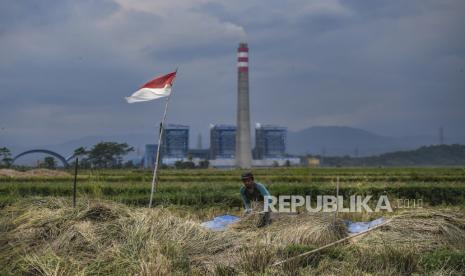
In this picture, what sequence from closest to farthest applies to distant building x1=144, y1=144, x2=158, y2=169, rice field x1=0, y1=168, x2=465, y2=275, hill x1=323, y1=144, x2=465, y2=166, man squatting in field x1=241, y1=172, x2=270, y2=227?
rice field x1=0, y1=168, x2=465, y2=275 < man squatting in field x1=241, y1=172, x2=270, y2=227 < distant building x1=144, y1=144, x2=158, y2=169 < hill x1=323, y1=144, x2=465, y2=166

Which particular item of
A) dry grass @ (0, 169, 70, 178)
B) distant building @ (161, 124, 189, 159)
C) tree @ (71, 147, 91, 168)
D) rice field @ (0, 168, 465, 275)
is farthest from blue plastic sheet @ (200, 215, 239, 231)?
distant building @ (161, 124, 189, 159)

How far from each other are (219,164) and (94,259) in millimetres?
104144

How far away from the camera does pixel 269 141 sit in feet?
446

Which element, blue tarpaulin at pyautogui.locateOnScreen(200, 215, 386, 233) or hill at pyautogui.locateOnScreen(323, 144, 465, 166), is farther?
hill at pyautogui.locateOnScreen(323, 144, 465, 166)

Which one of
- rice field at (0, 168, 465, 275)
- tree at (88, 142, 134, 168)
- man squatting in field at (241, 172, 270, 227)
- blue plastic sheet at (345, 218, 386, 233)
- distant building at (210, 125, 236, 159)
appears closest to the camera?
rice field at (0, 168, 465, 275)

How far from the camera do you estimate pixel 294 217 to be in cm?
861

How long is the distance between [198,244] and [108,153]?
7924 centimetres

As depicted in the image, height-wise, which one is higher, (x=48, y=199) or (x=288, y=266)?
(x=48, y=199)

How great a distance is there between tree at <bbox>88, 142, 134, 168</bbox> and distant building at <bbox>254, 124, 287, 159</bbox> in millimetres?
52752

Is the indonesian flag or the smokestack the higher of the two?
the smokestack

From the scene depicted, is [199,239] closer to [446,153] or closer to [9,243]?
[9,243]

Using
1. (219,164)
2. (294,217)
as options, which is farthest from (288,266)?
(219,164)

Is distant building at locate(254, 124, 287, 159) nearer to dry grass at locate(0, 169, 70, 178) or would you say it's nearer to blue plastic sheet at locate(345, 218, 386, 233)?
dry grass at locate(0, 169, 70, 178)

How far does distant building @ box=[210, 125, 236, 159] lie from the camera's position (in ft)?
431
